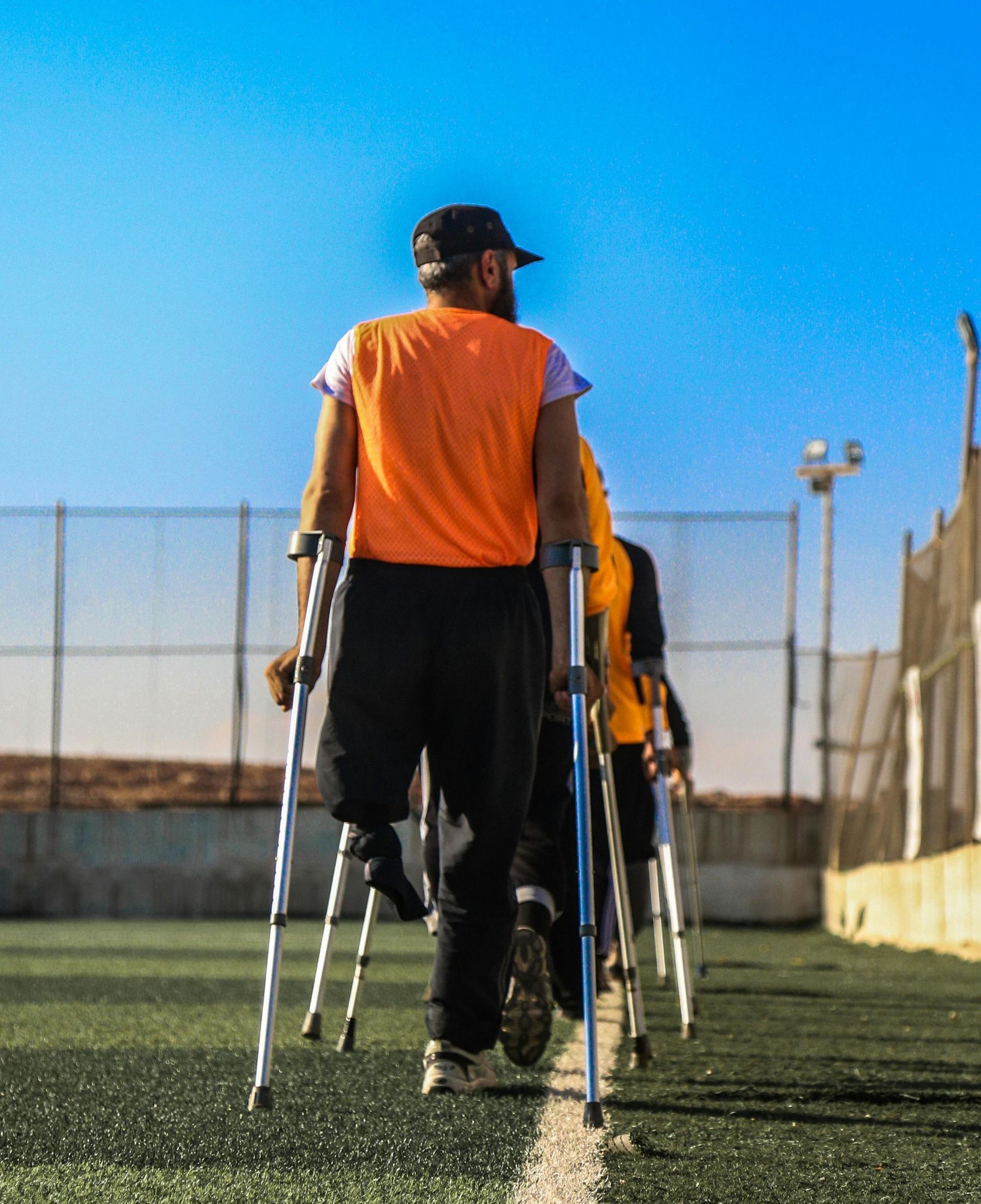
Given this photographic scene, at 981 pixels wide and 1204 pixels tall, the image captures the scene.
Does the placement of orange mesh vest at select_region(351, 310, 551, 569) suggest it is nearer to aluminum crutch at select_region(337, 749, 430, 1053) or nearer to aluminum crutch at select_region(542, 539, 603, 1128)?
aluminum crutch at select_region(542, 539, 603, 1128)

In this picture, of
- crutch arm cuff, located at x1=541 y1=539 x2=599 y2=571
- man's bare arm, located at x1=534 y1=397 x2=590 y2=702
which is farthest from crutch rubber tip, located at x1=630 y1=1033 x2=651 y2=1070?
crutch arm cuff, located at x1=541 y1=539 x2=599 y2=571

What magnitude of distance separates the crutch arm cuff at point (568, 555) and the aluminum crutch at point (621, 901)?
0.66 meters

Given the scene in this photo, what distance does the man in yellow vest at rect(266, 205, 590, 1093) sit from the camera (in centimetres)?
392

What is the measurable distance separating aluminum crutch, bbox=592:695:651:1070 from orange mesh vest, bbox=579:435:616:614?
1.69 feet

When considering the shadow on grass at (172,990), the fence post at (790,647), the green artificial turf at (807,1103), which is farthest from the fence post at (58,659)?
the green artificial turf at (807,1103)

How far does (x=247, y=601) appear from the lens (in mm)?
21766

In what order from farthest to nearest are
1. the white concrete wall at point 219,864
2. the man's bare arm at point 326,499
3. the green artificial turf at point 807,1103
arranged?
the white concrete wall at point 219,864, the man's bare arm at point 326,499, the green artificial turf at point 807,1103

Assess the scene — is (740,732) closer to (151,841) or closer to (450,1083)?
(151,841)

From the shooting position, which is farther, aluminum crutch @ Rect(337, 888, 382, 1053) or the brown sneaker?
aluminum crutch @ Rect(337, 888, 382, 1053)

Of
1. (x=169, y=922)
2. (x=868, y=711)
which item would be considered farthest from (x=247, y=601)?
(x=868, y=711)

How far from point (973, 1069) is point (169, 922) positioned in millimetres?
14381

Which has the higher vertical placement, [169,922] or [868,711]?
[868,711]

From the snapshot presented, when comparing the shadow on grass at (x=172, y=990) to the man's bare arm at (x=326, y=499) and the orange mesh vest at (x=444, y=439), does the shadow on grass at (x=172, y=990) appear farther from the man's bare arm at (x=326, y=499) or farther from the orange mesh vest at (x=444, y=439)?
the orange mesh vest at (x=444, y=439)

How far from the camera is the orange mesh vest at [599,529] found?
211 inches
